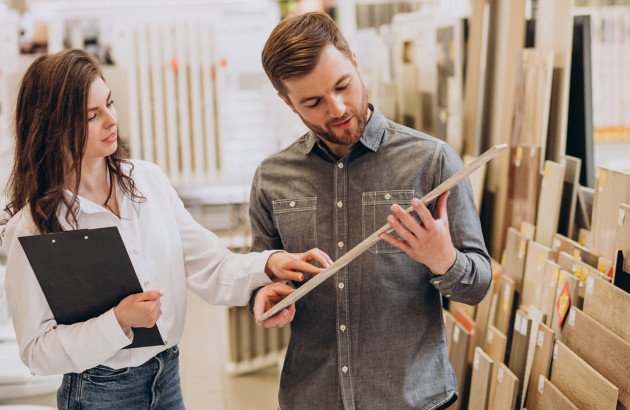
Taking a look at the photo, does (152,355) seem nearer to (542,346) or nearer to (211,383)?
Result: (542,346)

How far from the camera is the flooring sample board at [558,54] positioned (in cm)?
264

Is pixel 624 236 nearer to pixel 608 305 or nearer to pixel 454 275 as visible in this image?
pixel 608 305

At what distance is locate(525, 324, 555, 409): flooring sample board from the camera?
7.69 ft

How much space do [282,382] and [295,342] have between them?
4.8 inches

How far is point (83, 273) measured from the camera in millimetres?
1631

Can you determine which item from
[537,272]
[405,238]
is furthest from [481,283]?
[537,272]

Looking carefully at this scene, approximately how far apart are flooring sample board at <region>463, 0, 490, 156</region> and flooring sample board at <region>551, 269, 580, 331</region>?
1.13m

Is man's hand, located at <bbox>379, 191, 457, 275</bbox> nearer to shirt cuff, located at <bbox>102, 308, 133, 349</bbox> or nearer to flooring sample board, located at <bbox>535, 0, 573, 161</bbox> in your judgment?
shirt cuff, located at <bbox>102, 308, 133, 349</bbox>

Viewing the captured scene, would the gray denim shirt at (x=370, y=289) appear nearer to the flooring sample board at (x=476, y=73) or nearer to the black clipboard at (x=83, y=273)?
the black clipboard at (x=83, y=273)

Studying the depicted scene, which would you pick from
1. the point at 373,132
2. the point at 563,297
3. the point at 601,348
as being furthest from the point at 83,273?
the point at 563,297

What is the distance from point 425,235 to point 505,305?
166cm

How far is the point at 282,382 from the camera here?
1781mm

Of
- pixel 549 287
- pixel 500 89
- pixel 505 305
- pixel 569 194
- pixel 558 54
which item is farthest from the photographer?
pixel 500 89

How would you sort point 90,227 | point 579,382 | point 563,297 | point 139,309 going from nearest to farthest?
point 139,309
point 90,227
point 579,382
point 563,297
